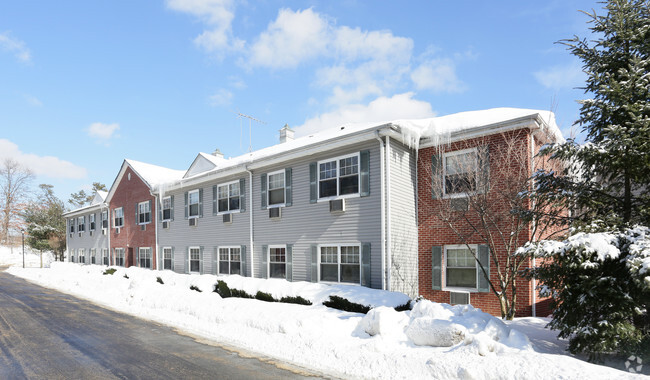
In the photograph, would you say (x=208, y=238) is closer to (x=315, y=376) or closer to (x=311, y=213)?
(x=311, y=213)

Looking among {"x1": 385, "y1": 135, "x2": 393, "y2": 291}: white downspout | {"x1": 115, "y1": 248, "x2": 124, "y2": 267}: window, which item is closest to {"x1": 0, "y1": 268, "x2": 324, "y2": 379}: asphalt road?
{"x1": 385, "y1": 135, "x2": 393, "y2": 291}: white downspout

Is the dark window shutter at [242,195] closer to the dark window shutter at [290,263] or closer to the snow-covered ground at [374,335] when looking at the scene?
the dark window shutter at [290,263]

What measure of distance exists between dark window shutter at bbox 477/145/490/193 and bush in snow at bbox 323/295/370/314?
467 centimetres

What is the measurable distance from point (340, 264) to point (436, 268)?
3324 millimetres

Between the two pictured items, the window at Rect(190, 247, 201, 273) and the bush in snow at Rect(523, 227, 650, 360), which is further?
the window at Rect(190, 247, 201, 273)

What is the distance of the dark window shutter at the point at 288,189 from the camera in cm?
1500

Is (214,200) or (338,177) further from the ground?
(338,177)

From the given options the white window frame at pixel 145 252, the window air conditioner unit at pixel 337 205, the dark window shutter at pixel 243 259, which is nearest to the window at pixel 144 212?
the white window frame at pixel 145 252

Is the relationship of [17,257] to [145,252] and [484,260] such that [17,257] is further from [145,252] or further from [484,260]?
[484,260]

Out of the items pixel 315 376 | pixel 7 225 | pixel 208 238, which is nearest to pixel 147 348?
pixel 315 376

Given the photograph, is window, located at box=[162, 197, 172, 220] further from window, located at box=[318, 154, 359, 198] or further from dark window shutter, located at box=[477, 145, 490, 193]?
dark window shutter, located at box=[477, 145, 490, 193]

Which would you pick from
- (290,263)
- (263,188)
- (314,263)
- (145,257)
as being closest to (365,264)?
(314,263)

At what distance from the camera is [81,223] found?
118 ft

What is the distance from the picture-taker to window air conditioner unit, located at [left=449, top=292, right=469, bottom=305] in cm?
1196
